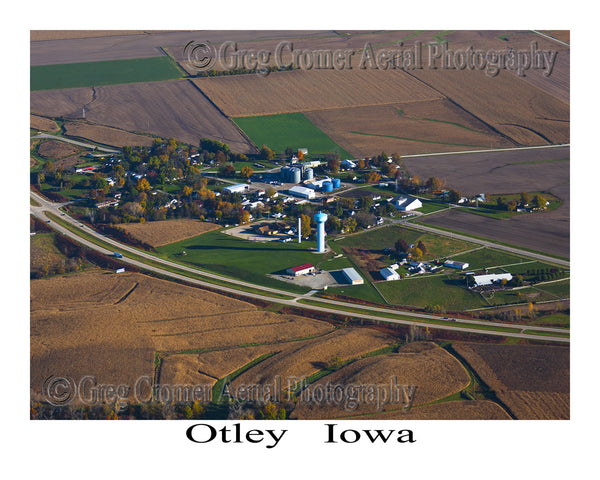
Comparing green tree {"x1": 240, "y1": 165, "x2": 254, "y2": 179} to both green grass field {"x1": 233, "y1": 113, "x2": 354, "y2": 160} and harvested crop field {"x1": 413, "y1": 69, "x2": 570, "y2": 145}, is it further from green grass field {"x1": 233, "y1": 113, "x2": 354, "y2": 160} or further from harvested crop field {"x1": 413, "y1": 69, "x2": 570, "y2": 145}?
harvested crop field {"x1": 413, "y1": 69, "x2": 570, "y2": 145}

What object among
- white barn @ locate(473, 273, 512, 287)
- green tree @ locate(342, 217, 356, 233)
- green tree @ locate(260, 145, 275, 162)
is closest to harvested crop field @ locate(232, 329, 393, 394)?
white barn @ locate(473, 273, 512, 287)

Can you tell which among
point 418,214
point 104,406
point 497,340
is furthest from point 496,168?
point 104,406

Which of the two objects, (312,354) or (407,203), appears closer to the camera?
(312,354)

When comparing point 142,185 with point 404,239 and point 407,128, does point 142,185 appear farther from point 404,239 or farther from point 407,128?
point 407,128

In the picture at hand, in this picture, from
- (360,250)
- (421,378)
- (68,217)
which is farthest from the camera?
(68,217)

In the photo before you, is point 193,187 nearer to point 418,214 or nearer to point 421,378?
point 418,214

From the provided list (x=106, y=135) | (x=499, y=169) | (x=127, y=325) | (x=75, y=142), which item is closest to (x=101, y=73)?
(x=106, y=135)
